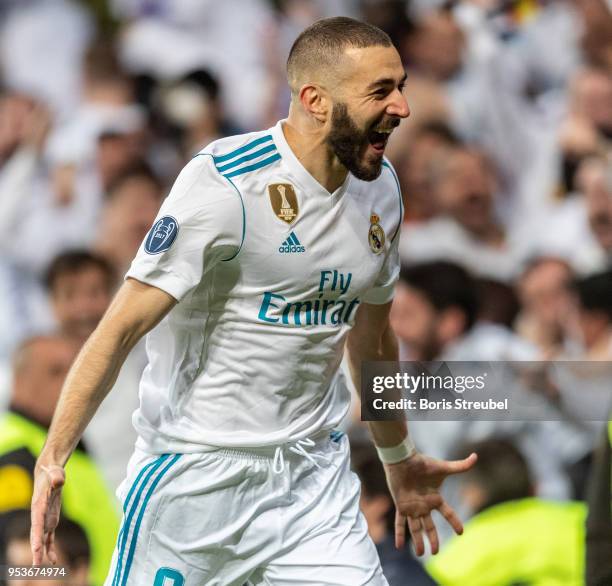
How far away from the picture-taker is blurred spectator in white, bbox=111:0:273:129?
226 inches

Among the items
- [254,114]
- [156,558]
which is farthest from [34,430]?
[156,558]

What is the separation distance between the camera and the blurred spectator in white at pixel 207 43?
575 centimetres

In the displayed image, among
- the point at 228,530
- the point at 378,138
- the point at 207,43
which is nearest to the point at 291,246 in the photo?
the point at 378,138

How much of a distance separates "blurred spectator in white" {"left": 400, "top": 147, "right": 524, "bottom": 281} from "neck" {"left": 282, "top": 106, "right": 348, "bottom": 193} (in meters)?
2.82

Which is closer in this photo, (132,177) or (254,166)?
(254,166)

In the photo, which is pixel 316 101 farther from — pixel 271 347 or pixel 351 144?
pixel 271 347

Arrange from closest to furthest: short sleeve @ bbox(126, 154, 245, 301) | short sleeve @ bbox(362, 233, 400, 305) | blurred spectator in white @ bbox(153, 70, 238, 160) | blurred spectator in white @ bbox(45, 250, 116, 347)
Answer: short sleeve @ bbox(126, 154, 245, 301) → short sleeve @ bbox(362, 233, 400, 305) → blurred spectator in white @ bbox(45, 250, 116, 347) → blurred spectator in white @ bbox(153, 70, 238, 160)

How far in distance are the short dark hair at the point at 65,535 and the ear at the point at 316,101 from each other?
8.33ft

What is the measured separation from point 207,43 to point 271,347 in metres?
3.53

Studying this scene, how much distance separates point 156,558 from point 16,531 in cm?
206

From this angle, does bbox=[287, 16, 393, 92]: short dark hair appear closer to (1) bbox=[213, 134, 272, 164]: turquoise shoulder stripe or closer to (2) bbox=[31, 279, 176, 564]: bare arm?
(1) bbox=[213, 134, 272, 164]: turquoise shoulder stripe

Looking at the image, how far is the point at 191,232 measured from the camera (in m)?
2.45

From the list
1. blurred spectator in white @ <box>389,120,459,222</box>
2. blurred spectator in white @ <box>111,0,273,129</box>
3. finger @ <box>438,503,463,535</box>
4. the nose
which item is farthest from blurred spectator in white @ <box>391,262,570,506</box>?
the nose

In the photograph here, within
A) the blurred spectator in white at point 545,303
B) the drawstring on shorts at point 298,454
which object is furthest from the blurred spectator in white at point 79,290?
the drawstring on shorts at point 298,454
